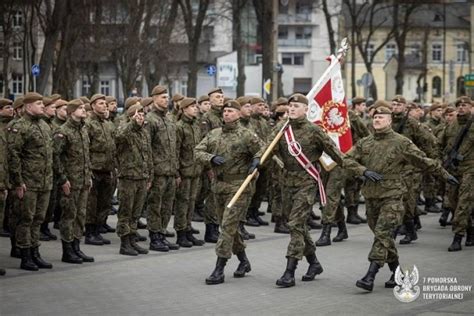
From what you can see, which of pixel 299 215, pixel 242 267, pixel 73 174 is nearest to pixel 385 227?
pixel 299 215

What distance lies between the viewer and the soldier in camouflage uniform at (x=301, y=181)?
12906mm

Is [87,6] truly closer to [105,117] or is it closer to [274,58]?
[274,58]

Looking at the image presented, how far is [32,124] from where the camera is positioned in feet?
46.0

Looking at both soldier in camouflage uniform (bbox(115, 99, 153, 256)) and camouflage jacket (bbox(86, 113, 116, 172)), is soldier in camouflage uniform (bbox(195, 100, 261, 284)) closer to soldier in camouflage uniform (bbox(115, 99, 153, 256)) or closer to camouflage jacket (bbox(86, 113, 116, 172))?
soldier in camouflage uniform (bbox(115, 99, 153, 256))

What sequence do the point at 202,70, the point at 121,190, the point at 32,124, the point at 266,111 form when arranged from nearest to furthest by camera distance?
the point at 32,124 → the point at 121,190 → the point at 266,111 → the point at 202,70

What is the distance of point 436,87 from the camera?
11419 cm

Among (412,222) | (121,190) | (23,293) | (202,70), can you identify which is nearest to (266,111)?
(412,222)

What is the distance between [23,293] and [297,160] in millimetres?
3456

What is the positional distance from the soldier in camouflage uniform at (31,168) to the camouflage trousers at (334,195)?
15.3 feet

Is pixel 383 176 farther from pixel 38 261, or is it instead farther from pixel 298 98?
pixel 38 261

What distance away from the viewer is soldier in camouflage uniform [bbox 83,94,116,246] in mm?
16844

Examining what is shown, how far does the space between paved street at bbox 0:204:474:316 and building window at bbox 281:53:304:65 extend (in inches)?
3777

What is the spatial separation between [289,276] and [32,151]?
3.64 m

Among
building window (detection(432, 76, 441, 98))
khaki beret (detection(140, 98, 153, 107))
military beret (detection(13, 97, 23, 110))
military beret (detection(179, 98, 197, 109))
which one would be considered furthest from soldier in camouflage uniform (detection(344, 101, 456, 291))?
building window (detection(432, 76, 441, 98))
